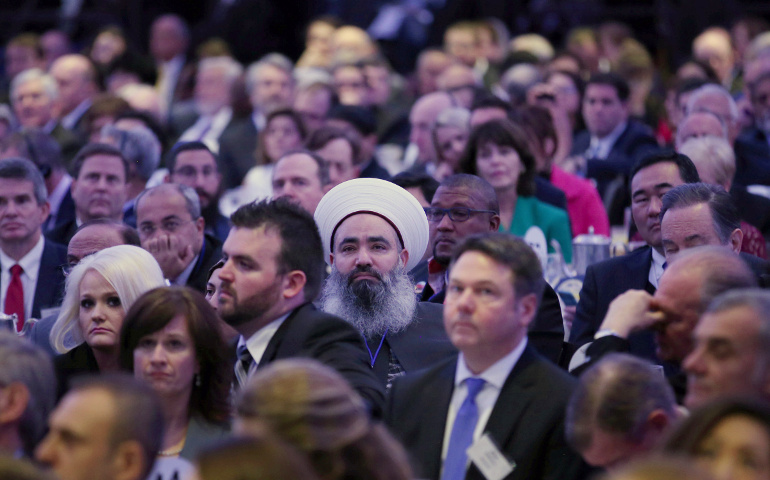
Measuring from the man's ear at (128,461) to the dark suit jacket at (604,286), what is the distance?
106 inches

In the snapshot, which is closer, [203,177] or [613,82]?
[203,177]

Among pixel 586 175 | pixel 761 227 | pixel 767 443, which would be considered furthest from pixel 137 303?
pixel 586 175

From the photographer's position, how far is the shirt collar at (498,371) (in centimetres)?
424

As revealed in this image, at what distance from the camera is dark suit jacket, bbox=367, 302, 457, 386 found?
216 inches

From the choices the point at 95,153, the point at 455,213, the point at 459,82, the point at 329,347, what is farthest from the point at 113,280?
the point at 459,82

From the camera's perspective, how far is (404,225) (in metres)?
6.04

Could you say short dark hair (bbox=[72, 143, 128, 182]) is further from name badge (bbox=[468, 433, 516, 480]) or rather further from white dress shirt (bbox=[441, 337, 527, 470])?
name badge (bbox=[468, 433, 516, 480])

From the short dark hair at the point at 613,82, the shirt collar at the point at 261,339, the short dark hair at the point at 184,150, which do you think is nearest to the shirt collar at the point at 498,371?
the shirt collar at the point at 261,339

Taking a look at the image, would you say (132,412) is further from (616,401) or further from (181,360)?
(616,401)

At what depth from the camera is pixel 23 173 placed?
7.18 m

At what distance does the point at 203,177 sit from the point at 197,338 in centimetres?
368

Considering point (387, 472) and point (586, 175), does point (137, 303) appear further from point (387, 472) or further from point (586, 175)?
point (586, 175)

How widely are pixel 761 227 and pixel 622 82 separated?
10.7 ft

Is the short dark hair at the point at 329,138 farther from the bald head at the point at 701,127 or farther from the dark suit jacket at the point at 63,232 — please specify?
the bald head at the point at 701,127
